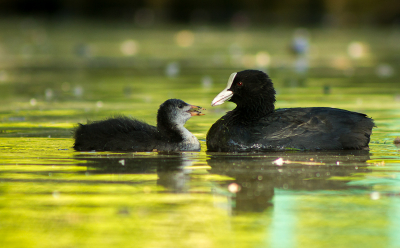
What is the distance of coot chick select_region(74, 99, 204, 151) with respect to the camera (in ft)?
27.2

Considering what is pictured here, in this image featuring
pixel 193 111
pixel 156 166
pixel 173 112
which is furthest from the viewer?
pixel 193 111

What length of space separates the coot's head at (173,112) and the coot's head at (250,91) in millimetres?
380

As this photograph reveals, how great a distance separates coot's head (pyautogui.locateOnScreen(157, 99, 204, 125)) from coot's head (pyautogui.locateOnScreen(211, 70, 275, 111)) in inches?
15.0

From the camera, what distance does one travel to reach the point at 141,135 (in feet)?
27.4

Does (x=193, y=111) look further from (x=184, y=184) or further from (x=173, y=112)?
(x=184, y=184)

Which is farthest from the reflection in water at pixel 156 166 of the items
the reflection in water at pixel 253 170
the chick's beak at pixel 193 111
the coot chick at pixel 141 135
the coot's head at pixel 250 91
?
the coot's head at pixel 250 91

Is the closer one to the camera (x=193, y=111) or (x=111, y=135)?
(x=111, y=135)

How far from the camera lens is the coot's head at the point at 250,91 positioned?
339 inches

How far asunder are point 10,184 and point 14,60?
17185mm

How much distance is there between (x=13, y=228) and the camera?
5055 millimetres

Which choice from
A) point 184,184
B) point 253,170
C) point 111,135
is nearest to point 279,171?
point 253,170

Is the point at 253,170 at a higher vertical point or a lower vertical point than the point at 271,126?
lower

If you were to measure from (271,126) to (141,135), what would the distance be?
1.54 meters

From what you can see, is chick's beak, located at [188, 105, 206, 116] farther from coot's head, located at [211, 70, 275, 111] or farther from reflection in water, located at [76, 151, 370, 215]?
reflection in water, located at [76, 151, 370, 215]
